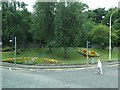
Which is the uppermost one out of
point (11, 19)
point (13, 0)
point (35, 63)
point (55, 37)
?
point (13, 0)

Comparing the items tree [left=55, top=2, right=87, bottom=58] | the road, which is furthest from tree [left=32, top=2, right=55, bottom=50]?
the road

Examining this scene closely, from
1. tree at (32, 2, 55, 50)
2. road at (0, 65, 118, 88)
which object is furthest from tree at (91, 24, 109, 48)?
road at (0, 65, 118, 88)

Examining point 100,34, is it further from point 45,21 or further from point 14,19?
point 14,19

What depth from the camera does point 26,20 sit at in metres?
48.3

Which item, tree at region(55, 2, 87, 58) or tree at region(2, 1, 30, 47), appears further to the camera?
tree at region(2, 1, 30, 47)

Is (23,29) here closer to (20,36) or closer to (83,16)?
(20,36)

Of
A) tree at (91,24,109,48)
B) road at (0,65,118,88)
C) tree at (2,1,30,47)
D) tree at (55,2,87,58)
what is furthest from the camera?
tree at (91,24,109,48)

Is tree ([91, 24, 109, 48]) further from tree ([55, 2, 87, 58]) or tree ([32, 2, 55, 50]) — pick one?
tree ([32, 2, 55, 50])

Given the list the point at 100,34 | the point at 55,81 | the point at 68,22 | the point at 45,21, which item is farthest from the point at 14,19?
the point at 55,81

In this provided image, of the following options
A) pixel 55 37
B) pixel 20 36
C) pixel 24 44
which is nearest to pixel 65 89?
pixel 55 37

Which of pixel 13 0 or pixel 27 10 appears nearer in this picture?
pixel 13 0

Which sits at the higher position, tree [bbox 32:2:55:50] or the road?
tree [bbox 32:2:55:50]

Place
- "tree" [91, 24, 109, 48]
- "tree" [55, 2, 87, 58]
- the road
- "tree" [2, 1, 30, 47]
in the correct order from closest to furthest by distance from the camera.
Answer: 1. the road
2. "tree" [55, 2, 87, 58]
3. "tree" [2, 1, 30, 47]
4. "tree" [91, 24, 109, 48]

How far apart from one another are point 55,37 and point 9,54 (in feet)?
24.9
